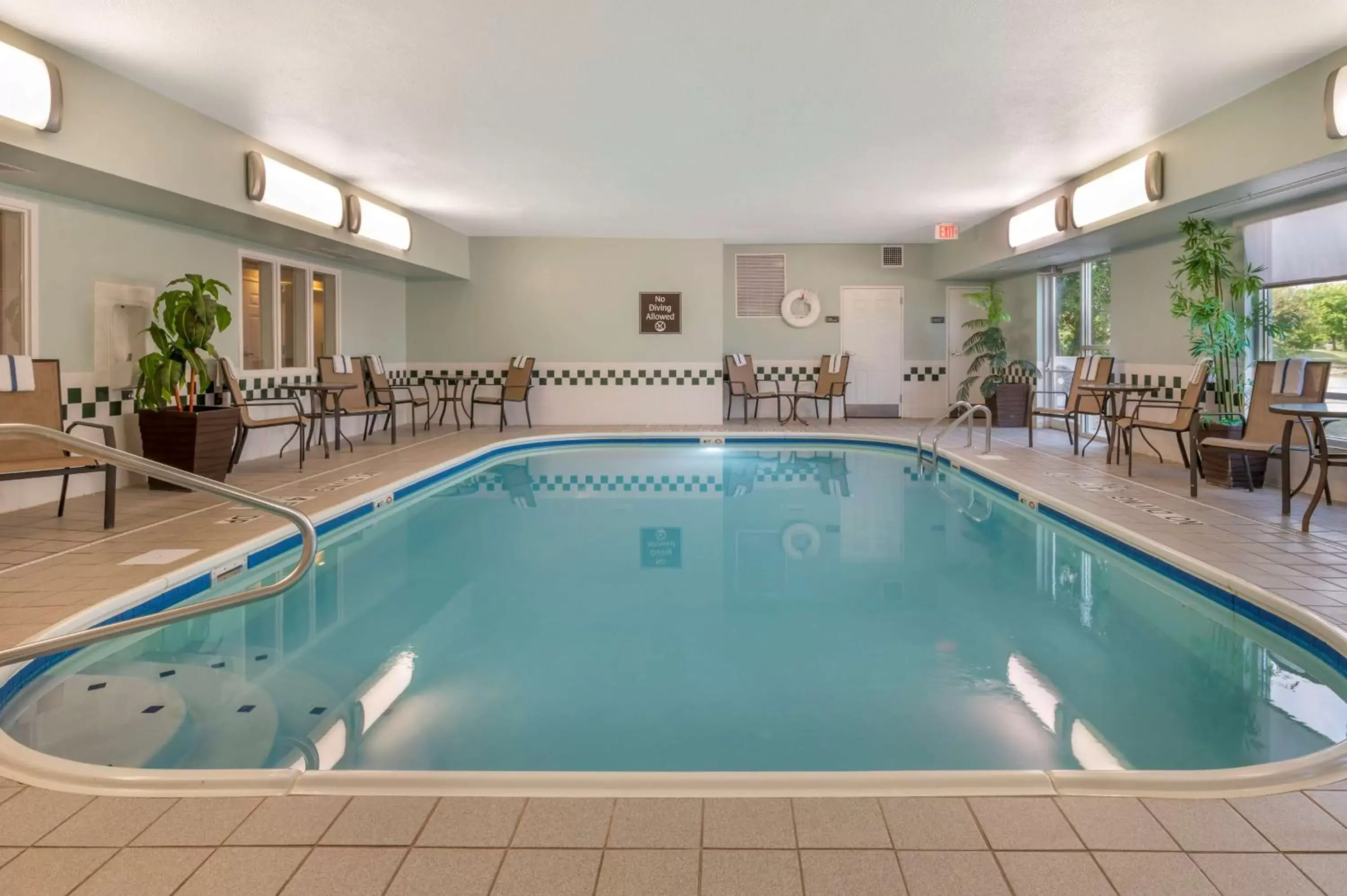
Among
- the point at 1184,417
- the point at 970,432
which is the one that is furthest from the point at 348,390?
the point at 1184,417

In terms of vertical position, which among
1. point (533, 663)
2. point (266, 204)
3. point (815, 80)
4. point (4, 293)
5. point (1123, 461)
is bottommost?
point (533, 663)

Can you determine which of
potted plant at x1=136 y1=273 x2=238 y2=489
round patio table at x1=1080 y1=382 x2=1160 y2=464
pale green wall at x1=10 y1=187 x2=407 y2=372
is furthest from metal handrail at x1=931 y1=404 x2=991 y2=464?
pale green wall at x1=10 y1=187 x2=407 y2=372

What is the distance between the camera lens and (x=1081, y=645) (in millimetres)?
3143

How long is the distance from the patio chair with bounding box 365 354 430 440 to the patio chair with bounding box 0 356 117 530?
359 cm

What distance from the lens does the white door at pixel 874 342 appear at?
11.7 meters

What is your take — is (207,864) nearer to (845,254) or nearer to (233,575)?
(233,575)

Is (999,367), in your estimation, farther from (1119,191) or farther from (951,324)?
(1119,191)

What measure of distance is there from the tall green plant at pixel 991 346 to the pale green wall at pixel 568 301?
3183 millimetres

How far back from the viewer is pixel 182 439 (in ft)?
18.2

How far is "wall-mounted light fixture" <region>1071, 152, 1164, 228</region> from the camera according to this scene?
5.98m

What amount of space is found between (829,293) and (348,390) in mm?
6193

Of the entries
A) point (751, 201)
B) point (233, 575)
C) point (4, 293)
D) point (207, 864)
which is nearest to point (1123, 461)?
point (751, 201)

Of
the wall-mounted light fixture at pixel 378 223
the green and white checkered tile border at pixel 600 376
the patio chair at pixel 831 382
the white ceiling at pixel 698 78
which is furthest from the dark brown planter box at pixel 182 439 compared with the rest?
the patio chair at pixel 831 382

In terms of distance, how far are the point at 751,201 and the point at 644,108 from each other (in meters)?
3.19
